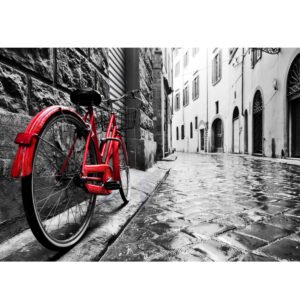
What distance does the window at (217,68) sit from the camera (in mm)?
18866

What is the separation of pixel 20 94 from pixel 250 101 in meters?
13.1

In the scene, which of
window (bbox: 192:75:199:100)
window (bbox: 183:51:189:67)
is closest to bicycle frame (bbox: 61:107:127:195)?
window (bbox: 192:75:199:100)

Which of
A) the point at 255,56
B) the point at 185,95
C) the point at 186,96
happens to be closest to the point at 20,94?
the point at 255,56

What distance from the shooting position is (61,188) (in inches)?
81.3

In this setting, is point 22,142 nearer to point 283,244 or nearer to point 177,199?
point 283,244

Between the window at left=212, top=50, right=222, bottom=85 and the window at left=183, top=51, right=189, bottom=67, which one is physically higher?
the window at left=183, top=51, right=189, bottom=67

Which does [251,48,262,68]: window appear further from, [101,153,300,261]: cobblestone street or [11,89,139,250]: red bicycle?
[11,89,139,250]: red bicycle

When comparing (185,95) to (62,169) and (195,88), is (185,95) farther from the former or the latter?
(62,169)

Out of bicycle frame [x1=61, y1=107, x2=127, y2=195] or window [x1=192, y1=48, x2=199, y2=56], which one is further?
window [x1=192, y1=48, x2=199, y2=56]

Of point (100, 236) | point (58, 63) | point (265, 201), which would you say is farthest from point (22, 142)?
point (265, 201)

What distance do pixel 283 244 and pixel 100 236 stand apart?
4.17 feet

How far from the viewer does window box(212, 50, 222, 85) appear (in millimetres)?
18866

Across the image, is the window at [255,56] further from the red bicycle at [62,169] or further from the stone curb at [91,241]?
the red bicycle at [62,169]

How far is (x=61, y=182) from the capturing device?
76.2 inches
